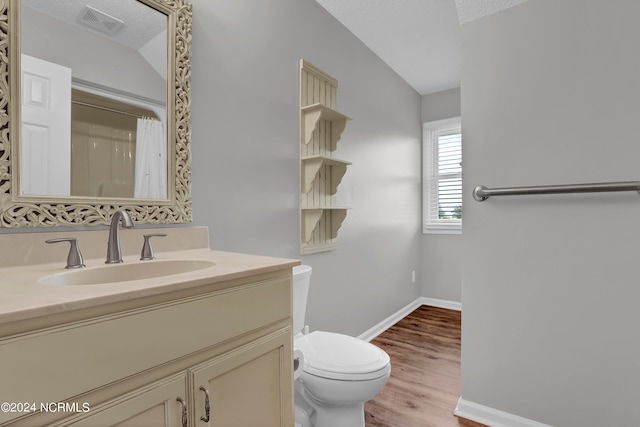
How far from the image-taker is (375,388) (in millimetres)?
1311

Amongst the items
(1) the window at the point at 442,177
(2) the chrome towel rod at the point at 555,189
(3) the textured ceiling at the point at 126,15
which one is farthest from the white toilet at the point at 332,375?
(1) the window at the point at 442,177

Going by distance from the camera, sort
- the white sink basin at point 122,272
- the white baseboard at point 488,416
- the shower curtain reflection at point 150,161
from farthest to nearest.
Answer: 1. the white baseboard at point 488,416
2. the shower curtain reflection at point 150,161
3. the white sink basin at point 122,272

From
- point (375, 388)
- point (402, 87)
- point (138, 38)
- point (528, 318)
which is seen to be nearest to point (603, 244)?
point (528, 318)

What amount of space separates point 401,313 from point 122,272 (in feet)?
9.19

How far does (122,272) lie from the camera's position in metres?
0.97

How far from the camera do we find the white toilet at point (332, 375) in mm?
1289

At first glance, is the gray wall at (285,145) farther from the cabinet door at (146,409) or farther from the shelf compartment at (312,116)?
the cabinet door at (146,409)

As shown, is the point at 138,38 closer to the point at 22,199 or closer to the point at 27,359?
Result: the point at 22,199

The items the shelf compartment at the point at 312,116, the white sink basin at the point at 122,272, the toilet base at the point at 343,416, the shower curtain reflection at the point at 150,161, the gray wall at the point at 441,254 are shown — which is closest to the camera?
the white sink basin at the point at 122,272

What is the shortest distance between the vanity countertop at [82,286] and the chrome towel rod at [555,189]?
1.11m

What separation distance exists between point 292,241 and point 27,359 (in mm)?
1375

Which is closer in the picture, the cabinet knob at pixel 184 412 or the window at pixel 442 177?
the cabinet knob at pixel 184 412

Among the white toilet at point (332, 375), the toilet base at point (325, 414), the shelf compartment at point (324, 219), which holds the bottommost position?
the toilet base at point (325, 414)

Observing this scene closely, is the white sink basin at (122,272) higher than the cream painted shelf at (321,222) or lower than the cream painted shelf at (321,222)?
lower
